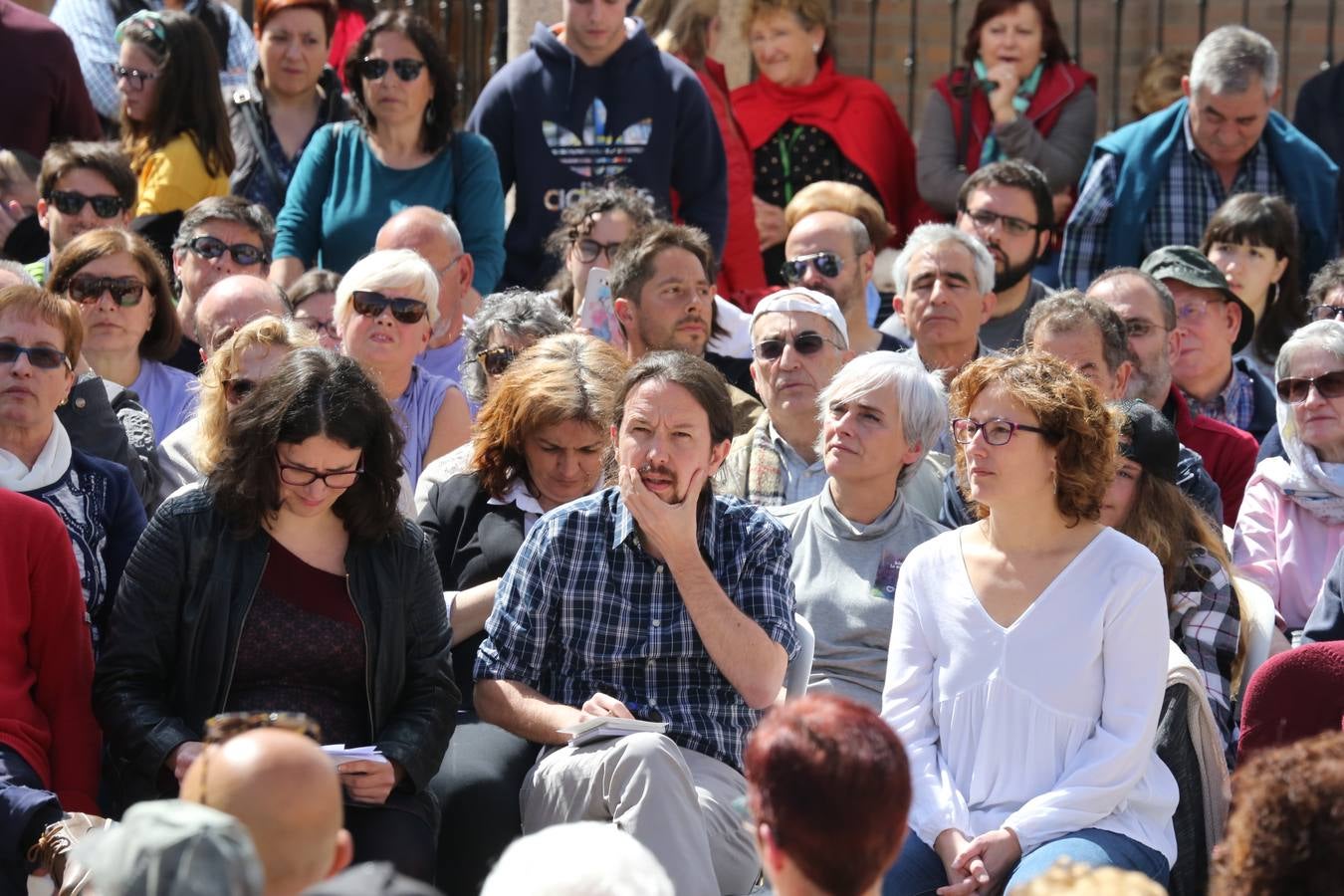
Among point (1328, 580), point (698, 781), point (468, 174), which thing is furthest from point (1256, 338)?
point (698, 781)

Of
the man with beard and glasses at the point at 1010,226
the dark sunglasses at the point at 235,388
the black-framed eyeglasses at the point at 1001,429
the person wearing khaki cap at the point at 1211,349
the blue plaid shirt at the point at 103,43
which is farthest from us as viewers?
the blue plaid shirt at the point at 103,43

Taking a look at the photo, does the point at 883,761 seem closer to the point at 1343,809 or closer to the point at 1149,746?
the point at 1343,809

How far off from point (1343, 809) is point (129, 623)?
2.71 m

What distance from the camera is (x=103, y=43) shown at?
27.1ft

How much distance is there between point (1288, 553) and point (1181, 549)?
0.69 meters

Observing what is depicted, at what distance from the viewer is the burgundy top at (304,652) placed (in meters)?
4.16

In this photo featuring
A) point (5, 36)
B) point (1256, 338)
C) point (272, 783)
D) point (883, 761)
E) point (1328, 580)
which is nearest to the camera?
point (272, 783)

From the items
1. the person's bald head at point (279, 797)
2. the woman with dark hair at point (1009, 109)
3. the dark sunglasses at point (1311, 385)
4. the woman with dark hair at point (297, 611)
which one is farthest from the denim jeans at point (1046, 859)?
the woman with dark hair at point (1009, 109)

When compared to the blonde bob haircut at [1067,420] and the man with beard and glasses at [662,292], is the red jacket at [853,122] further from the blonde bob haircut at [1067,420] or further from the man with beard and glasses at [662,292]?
the blonde bob haircut at [1067,420]

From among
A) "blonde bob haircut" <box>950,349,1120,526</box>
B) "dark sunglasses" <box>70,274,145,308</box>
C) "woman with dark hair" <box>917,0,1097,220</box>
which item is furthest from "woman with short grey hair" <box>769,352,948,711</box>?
"woman with dark hair" <box>917,0,1097,220</box>

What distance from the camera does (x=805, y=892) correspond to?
254cm

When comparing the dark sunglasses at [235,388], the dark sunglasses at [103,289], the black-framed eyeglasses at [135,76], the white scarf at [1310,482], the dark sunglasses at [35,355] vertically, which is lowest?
the white scarf at [1310,482]

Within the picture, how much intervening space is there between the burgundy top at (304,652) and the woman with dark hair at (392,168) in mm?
2868

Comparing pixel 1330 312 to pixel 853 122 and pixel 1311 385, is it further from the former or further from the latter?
pixel 853 122
